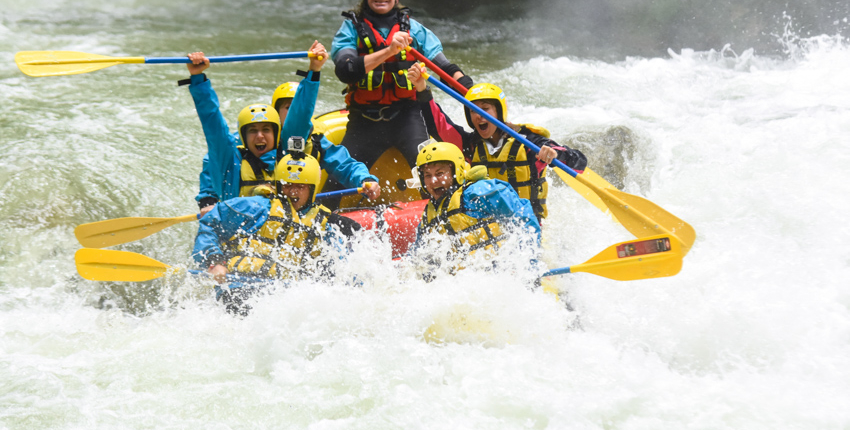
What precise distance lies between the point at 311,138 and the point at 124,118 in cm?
325

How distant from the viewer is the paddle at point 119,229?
412 centimetres

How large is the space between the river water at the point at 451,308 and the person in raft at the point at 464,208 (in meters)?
0.20

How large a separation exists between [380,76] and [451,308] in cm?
159

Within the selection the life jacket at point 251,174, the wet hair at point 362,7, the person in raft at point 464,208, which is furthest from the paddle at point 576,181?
the life jacket at point 251,174

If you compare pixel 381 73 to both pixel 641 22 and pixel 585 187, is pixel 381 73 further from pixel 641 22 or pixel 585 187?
pixel 641 22

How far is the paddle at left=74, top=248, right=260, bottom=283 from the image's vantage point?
12.2 feet

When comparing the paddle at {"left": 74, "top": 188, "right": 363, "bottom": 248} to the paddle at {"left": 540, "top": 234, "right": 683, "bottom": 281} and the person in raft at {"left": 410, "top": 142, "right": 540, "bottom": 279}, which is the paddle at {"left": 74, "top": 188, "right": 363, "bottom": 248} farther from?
the paddle at {"left": 540, "top": 234, "right": 683, "bottom": 281}

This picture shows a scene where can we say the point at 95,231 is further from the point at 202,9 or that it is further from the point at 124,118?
the point at 202,9

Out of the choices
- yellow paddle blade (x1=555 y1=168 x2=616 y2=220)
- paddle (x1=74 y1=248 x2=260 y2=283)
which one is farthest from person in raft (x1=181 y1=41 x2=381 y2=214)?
yellow paddle blade (x1=555 y1=168 x2=616 y2=220)

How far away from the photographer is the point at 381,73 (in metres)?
4.27

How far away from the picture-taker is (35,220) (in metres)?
4.66

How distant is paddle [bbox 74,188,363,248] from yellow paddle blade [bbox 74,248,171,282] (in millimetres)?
377

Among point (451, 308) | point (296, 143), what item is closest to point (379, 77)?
point (296, 143)

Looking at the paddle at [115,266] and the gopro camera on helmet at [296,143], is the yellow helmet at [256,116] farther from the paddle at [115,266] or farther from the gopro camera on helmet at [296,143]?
the paddle at [115,266]
